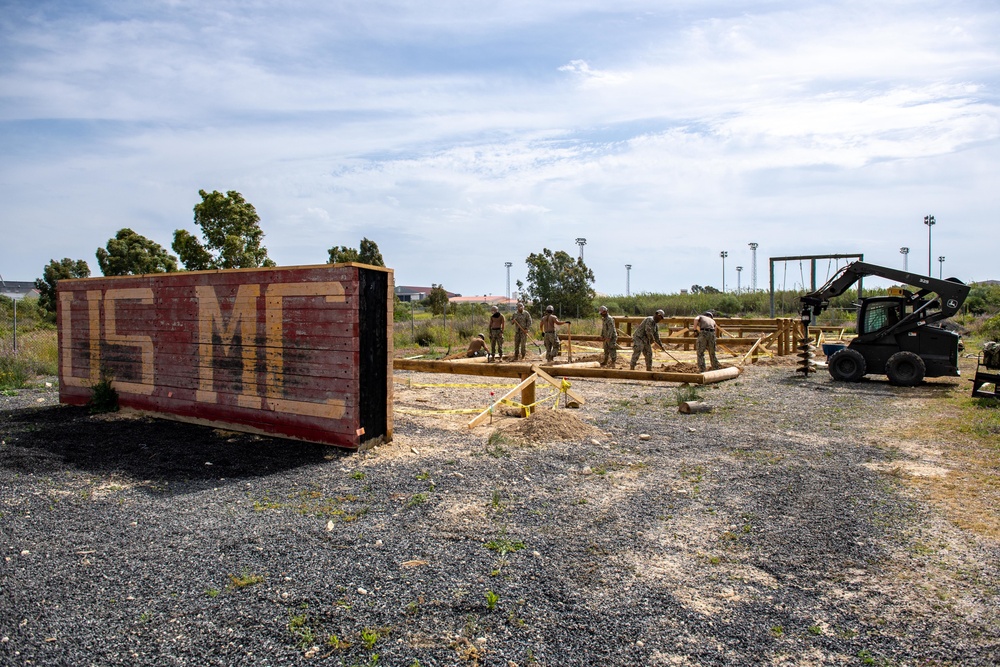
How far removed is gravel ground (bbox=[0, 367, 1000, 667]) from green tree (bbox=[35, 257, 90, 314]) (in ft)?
90.0

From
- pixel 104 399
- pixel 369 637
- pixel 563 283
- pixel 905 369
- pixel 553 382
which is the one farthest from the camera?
pixel 563 283

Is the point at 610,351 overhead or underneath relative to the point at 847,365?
overhead

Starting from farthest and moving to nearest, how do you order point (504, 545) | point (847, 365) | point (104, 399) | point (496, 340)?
1. point (496, 340)
2. point (847, 365)
3. point (104, 399)
4. point (504, 545)

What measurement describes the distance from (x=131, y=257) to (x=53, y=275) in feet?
19.9

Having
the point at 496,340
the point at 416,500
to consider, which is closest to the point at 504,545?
the point at 416,500

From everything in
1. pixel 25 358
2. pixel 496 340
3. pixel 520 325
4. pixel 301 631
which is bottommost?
pixel 301 631

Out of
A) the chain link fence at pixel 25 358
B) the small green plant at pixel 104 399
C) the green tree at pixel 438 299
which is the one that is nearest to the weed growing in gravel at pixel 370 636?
the small green plant at pixel 104 399

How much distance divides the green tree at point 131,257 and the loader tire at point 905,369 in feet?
89.9

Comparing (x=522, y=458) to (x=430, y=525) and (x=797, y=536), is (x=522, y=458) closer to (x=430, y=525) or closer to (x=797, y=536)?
(x=430, y=525)

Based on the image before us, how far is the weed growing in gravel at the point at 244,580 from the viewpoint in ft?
13.9

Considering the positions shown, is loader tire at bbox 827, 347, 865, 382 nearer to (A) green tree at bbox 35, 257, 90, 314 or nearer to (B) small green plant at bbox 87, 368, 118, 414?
(B) small green plant at bbox 87, 368, 118, 414

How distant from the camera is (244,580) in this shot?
4.30 meters

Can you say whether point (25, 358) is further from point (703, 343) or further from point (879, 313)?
point (879, 313)

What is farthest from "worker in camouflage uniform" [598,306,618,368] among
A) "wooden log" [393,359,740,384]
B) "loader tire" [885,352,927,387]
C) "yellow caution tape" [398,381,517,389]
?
"loader tire" [885,352,927,387]
